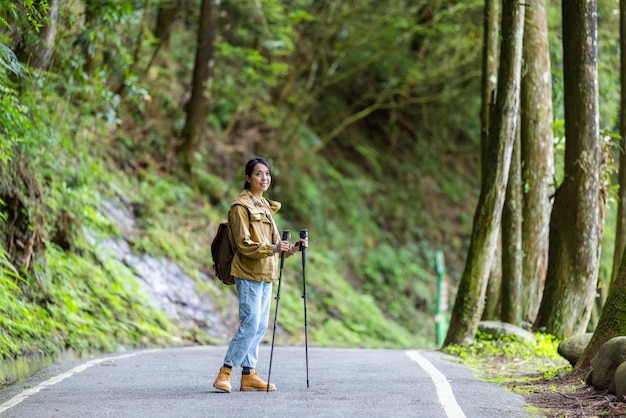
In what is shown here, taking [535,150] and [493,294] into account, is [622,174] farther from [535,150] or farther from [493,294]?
[493,294]

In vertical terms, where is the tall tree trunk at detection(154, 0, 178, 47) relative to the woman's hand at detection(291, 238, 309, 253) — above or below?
above

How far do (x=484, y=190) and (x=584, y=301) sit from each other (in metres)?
2.31

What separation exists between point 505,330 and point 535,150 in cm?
356

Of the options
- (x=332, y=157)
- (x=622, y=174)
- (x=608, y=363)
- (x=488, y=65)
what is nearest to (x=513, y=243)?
(x=622, y=174)

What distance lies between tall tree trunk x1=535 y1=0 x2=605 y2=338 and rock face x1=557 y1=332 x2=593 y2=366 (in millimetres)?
3482

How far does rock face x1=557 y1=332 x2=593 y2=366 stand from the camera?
9.48 m

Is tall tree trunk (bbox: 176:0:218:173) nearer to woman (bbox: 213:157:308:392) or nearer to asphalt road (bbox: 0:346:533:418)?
asphalt road (bbox: 0:346:533:418)

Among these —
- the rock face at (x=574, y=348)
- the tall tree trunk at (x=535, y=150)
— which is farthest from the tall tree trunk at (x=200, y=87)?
the rock face at (x=574, y=348)

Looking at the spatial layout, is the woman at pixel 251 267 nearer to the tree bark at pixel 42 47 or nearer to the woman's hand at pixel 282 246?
the woman's hand at pixel 282 246

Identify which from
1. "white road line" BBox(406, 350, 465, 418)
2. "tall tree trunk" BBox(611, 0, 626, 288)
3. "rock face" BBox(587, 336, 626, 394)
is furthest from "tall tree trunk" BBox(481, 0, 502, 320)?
"rock face" BBox(587, 336, 626, 394)

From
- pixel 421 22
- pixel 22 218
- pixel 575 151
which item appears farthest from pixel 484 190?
pixel 421 22

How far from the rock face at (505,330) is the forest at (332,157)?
15.9 inches

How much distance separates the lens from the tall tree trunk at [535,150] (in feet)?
49.2

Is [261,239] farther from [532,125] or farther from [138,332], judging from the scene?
[532,125]
